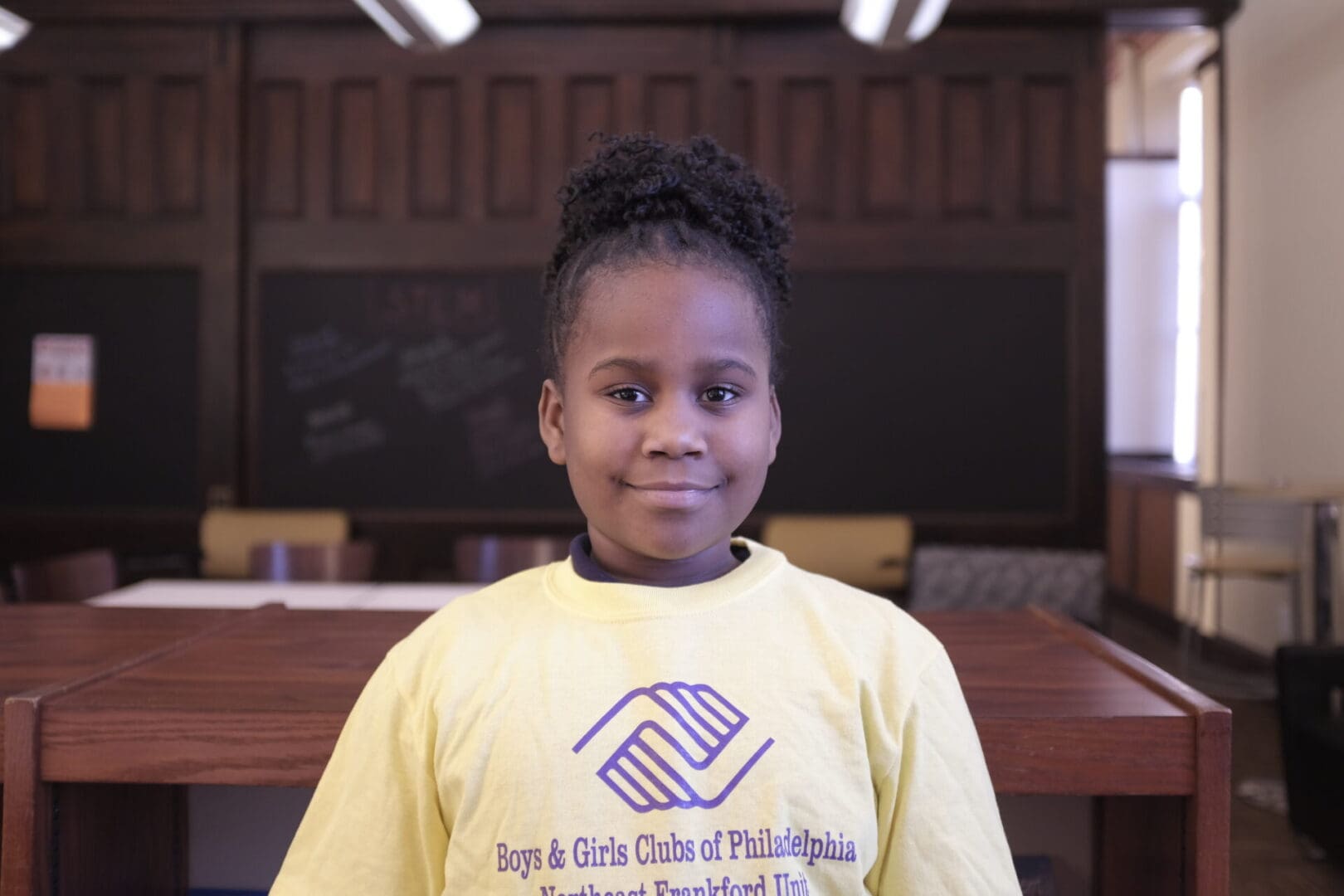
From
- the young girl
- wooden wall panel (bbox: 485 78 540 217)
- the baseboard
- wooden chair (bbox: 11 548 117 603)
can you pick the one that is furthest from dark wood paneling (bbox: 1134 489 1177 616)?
the young girl

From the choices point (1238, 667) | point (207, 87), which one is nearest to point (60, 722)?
point (207, 87)

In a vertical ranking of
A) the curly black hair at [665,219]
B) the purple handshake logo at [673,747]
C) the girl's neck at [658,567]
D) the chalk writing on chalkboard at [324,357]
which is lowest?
the purple handshake logo at [673,747]

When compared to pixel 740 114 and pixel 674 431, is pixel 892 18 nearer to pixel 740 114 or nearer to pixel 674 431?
pixel 740 114

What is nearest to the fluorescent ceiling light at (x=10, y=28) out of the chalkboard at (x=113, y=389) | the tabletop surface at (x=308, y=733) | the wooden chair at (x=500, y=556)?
the chalkboard at (x=113, y=389)

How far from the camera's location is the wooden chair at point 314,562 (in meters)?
3.47

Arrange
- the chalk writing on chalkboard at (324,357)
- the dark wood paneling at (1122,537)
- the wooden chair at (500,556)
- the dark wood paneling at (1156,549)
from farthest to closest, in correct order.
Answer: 1. the dark wood paneling at (1122,537)
2. the dark wood paneling at (1156,549)
3. the chalk writing on chalkboard at (324,357)
4. the wooden chair at (500,556)

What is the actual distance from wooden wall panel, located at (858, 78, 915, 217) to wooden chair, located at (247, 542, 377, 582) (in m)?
2.39

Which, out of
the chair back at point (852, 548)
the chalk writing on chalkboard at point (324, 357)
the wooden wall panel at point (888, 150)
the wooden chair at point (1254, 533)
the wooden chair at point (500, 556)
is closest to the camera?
the wooden chair at point (500, 556)

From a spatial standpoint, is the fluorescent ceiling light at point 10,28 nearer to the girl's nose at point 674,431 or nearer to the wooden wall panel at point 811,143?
the wooden wall panel at point 811,143

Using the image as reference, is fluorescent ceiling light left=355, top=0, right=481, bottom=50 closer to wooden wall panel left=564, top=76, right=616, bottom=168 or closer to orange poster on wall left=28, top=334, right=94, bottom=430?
wooden wall panel left=564, top=76, right=616, bottom=168

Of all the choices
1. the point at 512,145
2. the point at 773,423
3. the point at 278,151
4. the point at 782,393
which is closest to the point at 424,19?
the point at 512,145

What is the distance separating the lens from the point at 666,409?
0.94m

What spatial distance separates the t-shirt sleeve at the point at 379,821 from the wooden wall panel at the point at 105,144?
169 inches

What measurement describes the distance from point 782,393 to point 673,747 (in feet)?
11.9
